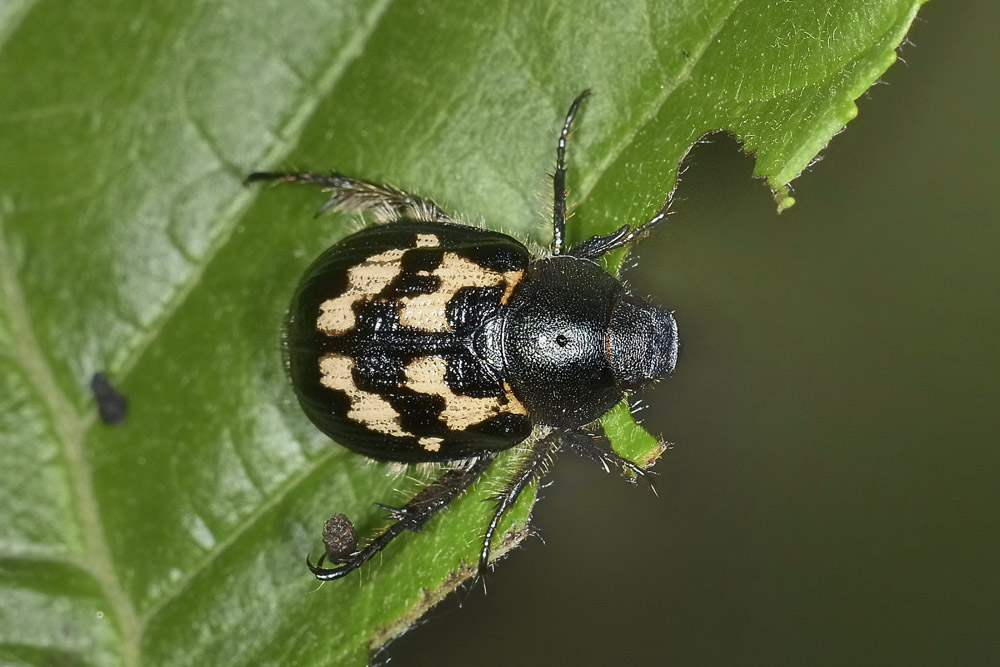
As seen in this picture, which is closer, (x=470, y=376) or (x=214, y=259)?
(x=470, y=376)

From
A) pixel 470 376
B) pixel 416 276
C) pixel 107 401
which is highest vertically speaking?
pixel 416 276

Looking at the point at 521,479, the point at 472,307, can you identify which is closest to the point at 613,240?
the point at 472,307

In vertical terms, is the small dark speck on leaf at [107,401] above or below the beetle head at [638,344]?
below

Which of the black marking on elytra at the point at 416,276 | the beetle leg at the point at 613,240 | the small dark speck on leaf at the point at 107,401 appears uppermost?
the beetle leg at the point at 613,240

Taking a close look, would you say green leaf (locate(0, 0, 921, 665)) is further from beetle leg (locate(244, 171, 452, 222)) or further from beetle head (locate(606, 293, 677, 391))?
beetle head (locate(606, 293, 677, 391))

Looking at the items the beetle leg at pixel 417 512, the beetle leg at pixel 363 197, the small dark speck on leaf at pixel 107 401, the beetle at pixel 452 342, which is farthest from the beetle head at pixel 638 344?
the small dark speck on leaf at pixel 107 401

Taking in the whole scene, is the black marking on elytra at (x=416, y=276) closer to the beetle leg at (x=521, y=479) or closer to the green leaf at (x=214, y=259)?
the green leaf at (x=214, y=259)

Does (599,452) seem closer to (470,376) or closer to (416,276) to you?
(470,376)

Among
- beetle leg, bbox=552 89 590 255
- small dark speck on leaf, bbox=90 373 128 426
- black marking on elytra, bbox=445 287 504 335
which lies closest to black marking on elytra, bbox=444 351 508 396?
black marking on elytra, bbox=445 287 504 335
